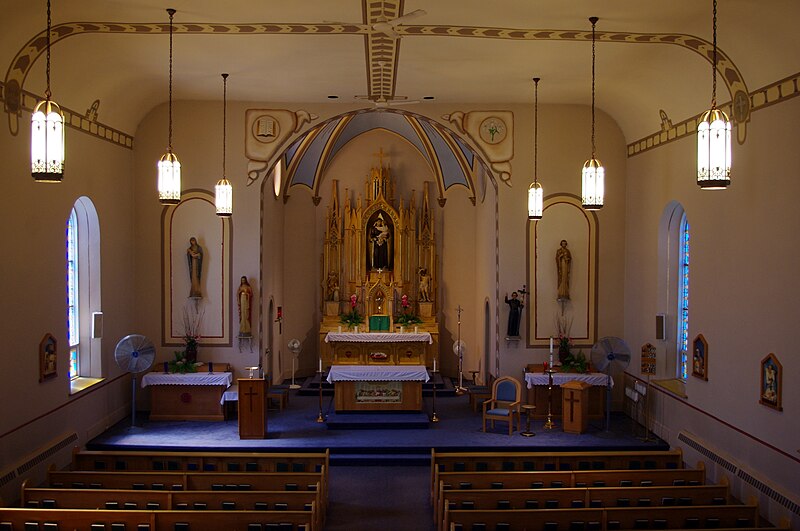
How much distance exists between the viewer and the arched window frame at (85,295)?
42.8 ft

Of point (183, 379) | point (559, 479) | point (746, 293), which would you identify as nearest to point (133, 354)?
point (183, 379)

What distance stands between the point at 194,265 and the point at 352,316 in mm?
5257

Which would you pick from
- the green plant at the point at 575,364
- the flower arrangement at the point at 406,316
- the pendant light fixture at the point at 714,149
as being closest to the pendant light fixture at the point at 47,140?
the pendant light fixture at the point at 714,149

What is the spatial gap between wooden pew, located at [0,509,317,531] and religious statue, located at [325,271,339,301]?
1209 cm

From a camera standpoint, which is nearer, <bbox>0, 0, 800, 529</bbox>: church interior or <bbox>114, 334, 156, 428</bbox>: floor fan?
<bbox>0, 0, 800, 529</bbox>: church interior

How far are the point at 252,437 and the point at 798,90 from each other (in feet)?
32.7

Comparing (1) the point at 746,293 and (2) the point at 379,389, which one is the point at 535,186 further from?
A: (2) the point at 379,389

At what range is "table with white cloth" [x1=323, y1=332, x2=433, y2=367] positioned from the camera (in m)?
17.2

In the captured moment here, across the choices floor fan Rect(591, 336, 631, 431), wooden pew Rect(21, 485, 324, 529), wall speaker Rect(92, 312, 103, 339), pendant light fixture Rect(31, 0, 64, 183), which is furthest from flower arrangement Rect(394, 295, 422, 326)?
pendant light fixture Rect(31, 0, 64, 183)

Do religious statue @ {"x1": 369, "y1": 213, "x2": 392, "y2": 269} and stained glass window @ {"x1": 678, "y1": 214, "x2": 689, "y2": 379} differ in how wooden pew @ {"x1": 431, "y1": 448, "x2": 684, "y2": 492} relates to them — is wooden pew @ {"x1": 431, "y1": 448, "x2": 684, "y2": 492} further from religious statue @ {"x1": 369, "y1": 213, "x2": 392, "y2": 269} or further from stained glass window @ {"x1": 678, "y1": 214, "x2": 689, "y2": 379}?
religious statue @ {"x1": 369, "y1": 213, "x2": 392, "y2": 269}

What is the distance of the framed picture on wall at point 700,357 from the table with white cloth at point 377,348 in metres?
6.58

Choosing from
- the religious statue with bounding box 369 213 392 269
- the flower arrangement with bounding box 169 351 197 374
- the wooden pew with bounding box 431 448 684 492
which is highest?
the religious statue with bounding box 369 213 392 269

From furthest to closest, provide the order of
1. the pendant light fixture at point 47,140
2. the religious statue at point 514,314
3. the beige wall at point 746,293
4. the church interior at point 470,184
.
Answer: the religious statue at point 514,314 → the church interior at point 470,184 → the beige wall at point 746,293 → the pendant light fixture at point 47,140

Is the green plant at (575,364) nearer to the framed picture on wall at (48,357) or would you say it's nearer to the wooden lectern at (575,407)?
the wooden lectern at (575,407)
